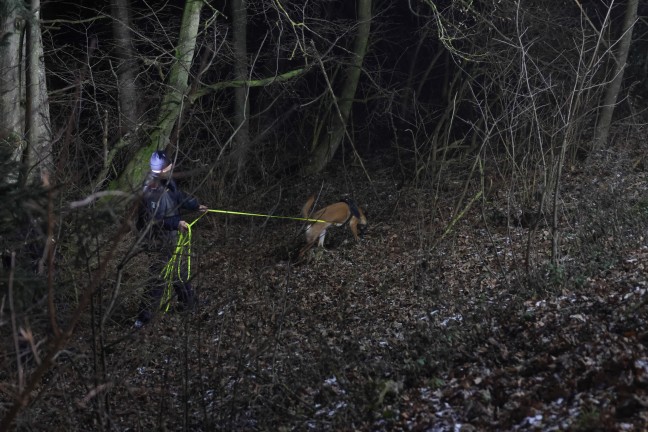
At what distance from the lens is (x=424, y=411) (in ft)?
19.6

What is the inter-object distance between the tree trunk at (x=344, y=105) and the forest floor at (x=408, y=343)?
5.87m

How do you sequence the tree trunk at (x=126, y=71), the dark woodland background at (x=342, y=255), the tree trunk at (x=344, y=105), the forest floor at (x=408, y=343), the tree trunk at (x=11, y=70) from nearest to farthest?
the dark woodland background at (x=342, y=255) < the forest floor at (x=408, y=343) < the tree trunk at (x=11, y=70) < the tree trunk at (x=126, y=71) < the tree trunk at (x=344, y=105)

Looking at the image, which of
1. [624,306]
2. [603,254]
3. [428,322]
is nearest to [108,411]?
[428,322]

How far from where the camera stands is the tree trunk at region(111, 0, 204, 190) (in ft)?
40.2

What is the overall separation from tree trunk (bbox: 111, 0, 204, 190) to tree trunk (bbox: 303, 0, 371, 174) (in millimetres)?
5143

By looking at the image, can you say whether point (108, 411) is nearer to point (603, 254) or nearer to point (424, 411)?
point (424, 411)

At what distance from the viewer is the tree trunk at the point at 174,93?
12.2m

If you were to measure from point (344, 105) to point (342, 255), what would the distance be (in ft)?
20.2

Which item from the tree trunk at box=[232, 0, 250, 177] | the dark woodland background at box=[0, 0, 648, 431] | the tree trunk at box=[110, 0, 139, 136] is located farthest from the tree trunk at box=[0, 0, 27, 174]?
the tree trunk at box=[232, 0, 250, 177]

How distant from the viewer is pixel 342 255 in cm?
1252

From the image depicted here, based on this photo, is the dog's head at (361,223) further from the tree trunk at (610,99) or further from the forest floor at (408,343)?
the tree trunk at (610,99)

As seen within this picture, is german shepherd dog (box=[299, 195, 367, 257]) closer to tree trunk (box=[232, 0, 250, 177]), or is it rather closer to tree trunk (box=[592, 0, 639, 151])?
tree trunk (box=[232, 0, 250, 177])

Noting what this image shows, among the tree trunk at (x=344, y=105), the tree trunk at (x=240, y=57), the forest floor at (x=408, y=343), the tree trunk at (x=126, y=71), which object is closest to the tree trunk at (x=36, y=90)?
the forest floor at (x=408, y=343)

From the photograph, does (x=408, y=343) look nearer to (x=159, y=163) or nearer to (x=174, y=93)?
(x=159, y=163)
